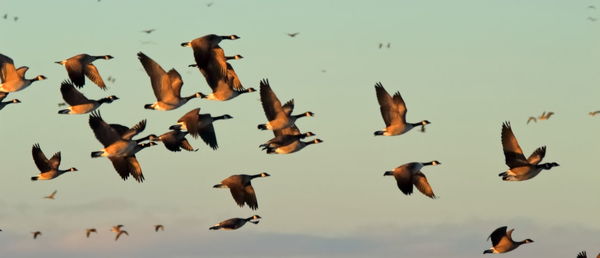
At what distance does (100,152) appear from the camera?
250 ft

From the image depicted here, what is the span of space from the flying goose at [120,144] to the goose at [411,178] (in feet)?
36.0

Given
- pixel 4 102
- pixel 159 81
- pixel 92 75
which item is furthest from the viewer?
pixel 92 75

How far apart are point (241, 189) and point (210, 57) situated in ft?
19.7

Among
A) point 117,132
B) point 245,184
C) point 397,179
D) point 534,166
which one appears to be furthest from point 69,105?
point 534,166

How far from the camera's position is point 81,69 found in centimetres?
8031

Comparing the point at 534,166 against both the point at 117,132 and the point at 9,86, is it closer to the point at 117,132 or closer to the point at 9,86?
the point at 117,132

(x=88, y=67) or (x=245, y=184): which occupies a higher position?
(x=88, y=67)

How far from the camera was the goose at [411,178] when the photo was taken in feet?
257

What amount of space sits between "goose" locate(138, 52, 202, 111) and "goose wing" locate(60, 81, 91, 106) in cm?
306

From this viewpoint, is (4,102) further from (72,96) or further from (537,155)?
(537,155)

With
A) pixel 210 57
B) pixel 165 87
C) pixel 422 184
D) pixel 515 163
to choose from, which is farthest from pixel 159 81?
pixel 515 163

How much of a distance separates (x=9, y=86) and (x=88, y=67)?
12.9 feet

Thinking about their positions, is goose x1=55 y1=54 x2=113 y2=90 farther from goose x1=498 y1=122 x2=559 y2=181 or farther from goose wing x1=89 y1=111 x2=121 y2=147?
goose x1=498 y1=122 x2=559 y2=181

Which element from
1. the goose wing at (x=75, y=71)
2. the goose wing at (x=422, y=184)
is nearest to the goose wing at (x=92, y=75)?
the goose wing at (x=75, y=71)
